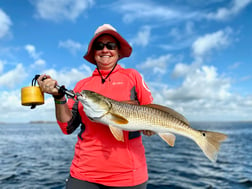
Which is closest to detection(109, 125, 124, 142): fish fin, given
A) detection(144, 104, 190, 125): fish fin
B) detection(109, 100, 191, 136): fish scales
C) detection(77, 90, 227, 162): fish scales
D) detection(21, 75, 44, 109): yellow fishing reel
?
detection(77, 90, 227, 162): fish scales

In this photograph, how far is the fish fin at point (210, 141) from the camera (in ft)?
13.2

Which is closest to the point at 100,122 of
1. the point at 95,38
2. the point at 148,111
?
the point at 148,111

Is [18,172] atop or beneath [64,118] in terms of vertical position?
beneath

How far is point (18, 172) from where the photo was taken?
1609cm

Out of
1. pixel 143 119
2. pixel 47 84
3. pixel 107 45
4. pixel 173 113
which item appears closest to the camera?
pixel 47 84

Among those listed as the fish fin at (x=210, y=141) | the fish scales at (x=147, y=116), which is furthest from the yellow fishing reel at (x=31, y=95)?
the fish fin at (x=210, y=141)

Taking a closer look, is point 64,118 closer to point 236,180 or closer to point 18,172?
point 236,180

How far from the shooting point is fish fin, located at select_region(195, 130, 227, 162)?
13.2ft

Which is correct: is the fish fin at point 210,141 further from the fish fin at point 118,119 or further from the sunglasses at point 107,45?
the sunglasses at point 107,45

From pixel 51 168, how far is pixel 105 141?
1555 centimetres

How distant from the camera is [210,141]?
4.07m

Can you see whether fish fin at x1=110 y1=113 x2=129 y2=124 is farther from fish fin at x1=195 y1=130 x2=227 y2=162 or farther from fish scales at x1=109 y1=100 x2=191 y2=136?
fish fin at x1=195 y1=130 x2=227 y2=162

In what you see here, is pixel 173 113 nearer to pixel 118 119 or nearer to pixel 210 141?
pixel 210 141

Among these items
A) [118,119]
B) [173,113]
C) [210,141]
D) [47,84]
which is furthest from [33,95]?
[210,141]
